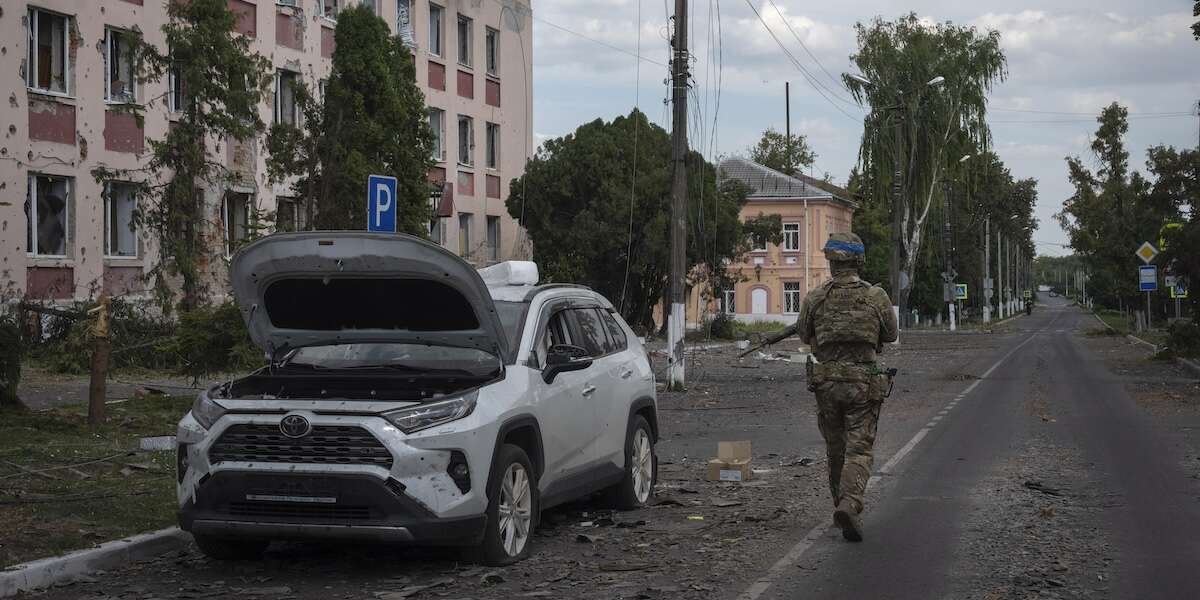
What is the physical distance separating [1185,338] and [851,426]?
90.9 ft

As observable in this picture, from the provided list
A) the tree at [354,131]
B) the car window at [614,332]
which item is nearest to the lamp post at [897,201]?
the tree at [354,131]

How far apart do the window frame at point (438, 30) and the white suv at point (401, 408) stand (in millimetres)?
31093

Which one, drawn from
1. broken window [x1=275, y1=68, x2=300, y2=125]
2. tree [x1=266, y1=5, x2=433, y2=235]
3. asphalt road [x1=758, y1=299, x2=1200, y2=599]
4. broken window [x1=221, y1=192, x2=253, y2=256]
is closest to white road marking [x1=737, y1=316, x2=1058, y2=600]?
asphalt road [x1=758, y1=299, x2=1200, y2=599]

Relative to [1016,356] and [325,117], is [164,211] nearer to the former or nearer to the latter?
[325,117]

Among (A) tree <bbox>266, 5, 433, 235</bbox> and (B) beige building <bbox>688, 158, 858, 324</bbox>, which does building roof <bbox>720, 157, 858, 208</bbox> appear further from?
(A) tree <bbox>266, 5, 433, 235</bbox>

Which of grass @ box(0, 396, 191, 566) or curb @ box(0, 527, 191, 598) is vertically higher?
grass @ box(0, 396, 191, 566)

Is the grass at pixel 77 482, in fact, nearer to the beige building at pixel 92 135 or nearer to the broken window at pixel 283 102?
the beige building at pixel 92 135

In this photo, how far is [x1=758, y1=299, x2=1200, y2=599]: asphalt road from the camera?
24.3 ft

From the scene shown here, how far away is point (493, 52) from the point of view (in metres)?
43.5

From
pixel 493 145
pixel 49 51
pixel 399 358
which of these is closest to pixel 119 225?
pixel 49 51

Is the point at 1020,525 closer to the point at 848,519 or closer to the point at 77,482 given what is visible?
the point at 848,519

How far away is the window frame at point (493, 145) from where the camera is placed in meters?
43.4

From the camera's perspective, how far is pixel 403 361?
884cm

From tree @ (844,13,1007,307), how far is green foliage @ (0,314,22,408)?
47.6 m
